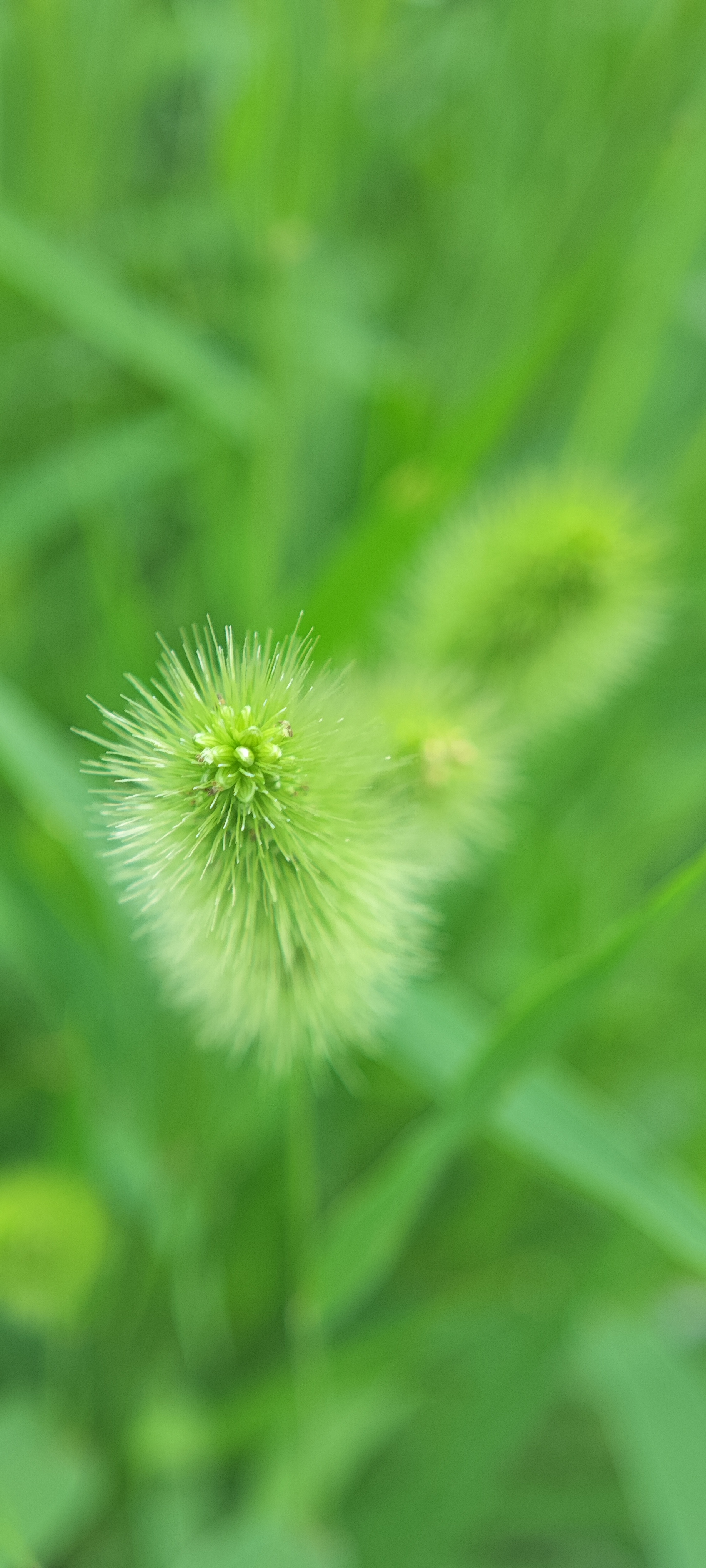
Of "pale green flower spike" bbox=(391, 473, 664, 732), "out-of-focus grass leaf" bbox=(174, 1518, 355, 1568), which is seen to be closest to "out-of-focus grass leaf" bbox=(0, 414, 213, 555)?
"pale green flower spike" bbox=(391, 473, 664, 732)

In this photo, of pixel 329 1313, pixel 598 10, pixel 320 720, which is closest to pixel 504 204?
pixel 598 10

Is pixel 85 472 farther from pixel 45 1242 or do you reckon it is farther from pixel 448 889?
pixel 45 1242

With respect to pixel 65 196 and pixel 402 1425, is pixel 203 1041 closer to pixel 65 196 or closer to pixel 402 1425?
pixel 402 1425

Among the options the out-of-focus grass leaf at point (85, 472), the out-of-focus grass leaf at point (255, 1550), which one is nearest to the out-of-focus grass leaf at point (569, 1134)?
the out-of-focus grass leaf at point (255, 1550)

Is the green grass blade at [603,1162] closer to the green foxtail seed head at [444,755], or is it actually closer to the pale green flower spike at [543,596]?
the green foxtail seed head at [444,755]

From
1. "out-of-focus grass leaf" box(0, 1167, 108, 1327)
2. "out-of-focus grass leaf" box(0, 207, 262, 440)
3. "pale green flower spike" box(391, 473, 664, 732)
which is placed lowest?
"out-of-focus grass leaf" box(0, 1167, 108, 1327)

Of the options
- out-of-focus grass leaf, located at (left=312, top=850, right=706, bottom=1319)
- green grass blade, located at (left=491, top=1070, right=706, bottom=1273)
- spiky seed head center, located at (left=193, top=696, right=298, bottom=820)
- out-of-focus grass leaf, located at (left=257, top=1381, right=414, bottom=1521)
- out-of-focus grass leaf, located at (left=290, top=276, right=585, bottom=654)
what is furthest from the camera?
out-of-focus grass leaf, located at (left=257, top=1381, right=414, bottom=1521)

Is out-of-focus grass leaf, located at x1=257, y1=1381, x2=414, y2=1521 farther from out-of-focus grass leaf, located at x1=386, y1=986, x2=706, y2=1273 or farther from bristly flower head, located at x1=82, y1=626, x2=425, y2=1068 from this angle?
bristly flower head, located at x1=82, y1=626, x2=425, y2=1068
